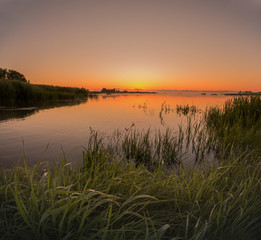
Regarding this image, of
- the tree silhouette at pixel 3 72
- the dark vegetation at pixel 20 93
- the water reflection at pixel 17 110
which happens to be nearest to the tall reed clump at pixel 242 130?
the water reflection at pixel 17 110

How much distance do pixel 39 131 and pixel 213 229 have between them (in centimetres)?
1051

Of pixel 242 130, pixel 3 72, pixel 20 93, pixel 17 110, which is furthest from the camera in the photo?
pixel 3 72

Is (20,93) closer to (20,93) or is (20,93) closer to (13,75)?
(20,93)

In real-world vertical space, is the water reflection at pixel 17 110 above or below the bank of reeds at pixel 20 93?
below

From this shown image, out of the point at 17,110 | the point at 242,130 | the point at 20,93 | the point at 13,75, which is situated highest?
the point at 13,75

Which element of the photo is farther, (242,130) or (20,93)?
(20,93)

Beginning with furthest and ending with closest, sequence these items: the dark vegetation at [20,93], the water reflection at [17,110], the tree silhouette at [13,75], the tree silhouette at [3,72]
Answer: the tree silhouette at [13,75]
the tree silhouette at [3,72]
the dark vegetation at [20,93]
the water reflection at [17,110]

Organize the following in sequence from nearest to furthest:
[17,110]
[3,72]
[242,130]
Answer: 1. [242,130]
2. [17,110]
3. [3,72]

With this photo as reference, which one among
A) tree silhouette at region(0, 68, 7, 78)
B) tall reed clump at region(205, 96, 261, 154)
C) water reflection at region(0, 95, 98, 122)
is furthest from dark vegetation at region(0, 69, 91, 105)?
tree silhouette at region(0, 68, 7, 78)

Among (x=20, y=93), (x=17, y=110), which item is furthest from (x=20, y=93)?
(x=17, y=110)

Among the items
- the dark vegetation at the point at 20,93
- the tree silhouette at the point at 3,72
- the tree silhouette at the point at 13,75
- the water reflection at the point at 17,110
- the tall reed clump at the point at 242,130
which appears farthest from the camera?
the tree silhouette at the point at 13,75

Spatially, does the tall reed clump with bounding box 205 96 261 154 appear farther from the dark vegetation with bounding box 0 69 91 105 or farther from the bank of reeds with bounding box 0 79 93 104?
the bank of reeds with bounding box 0 79 93 104

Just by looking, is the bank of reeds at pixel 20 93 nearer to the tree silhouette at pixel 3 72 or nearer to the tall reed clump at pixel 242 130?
the tall reed clump at pixel 242 130

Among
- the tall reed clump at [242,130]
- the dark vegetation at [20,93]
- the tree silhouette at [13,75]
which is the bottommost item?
the tall reed clump at [242,130]
